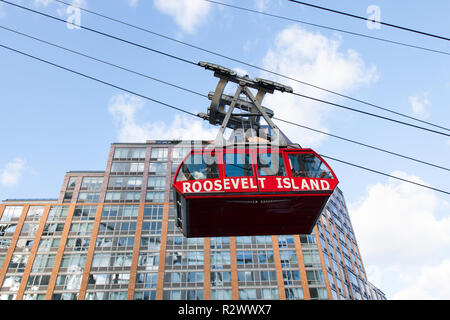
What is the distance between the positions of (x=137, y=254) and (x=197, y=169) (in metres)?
38.3

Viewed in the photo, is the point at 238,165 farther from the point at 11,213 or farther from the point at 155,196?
the point at 11,213

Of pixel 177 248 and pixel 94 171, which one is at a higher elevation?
pixel 94 171

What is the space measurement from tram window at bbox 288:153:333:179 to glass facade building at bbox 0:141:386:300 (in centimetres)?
3395

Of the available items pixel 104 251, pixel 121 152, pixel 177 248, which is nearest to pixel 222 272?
pixel 177 248

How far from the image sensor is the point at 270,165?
42.0 ft

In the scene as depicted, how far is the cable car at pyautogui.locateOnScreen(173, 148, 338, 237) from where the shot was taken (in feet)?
38.3

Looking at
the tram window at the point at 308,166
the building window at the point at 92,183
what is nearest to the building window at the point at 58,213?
the building window at the point at 92,183

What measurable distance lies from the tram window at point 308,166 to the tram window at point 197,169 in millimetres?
3043

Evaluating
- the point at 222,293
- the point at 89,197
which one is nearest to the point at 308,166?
the point at 222,293

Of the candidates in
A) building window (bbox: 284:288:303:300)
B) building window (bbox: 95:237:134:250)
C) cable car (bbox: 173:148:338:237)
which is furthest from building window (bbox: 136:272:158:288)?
cable car (bbox: 173:148:338:237)

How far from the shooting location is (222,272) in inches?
1784

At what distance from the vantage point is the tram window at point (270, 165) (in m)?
12.5
